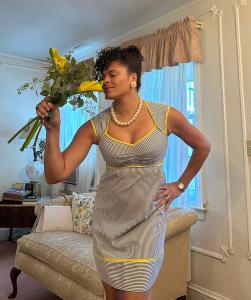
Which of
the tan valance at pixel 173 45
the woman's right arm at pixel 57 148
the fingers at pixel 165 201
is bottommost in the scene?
the fingers at pixel 165 201

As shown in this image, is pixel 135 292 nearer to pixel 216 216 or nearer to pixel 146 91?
pixel 216 216

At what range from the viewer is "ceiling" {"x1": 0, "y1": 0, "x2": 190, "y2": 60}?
2.55 metres

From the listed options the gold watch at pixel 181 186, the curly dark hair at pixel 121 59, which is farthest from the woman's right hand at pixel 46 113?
the gold watch at pixel 181 186

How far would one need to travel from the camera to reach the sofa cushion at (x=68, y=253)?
1.80 metres

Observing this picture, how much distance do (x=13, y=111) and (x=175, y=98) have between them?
2498 millimetres

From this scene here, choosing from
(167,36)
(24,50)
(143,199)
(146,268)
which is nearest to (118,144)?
(143,199)

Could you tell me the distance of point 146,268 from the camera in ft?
3.27

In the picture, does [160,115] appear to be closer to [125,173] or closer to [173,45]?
[125,173]

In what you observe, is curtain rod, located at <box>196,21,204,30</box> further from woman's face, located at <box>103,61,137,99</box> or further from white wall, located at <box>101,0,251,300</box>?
woman's face, located at <box>103,61,137,99</box>

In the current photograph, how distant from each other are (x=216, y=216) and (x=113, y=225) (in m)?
1.41

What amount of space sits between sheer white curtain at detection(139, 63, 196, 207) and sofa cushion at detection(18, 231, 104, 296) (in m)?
0.88

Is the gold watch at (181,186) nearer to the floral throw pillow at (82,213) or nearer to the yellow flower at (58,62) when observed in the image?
the yellow flower at (58,62)

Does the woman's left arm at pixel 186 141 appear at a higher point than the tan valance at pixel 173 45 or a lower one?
lower

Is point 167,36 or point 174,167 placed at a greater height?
point 167,36
